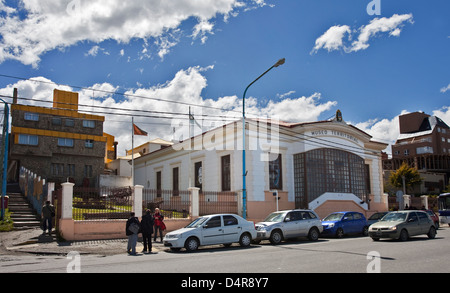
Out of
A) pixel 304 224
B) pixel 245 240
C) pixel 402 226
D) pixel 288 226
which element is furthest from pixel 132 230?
pixel 402 226

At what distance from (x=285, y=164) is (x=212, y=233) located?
40.9 ft

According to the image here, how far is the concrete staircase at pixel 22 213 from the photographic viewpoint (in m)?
20.8

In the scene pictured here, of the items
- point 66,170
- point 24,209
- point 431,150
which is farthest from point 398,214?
point 431,150

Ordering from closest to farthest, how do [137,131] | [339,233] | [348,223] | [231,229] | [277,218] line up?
[231,229], [277,218], [339,233], [348,223], [137,131]

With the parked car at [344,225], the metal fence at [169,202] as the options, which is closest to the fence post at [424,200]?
the parked car at [344,225]

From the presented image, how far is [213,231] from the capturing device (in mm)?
16172

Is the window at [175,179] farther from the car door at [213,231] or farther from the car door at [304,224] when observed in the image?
the car door at [213,231]

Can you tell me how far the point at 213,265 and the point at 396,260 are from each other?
5.02 meters

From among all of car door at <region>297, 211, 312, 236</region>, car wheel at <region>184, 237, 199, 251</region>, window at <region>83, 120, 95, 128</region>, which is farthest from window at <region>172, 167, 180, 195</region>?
car wheel at <region>184, 237, 199, 251</region>

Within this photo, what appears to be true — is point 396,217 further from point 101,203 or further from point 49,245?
point 49,245

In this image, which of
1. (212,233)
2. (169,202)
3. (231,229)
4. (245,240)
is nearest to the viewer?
(212,233)

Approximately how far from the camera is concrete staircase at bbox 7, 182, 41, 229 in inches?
818

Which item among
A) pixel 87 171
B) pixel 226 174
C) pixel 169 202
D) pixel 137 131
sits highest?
pixel 137 131
